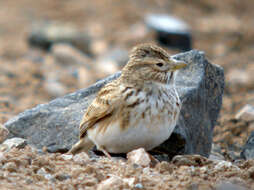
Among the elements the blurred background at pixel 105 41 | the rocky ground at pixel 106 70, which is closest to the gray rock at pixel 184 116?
the rocky ground at pixel 106 70

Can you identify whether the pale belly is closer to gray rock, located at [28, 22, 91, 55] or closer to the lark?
the lark

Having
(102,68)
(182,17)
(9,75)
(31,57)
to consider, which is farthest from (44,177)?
(182,17)

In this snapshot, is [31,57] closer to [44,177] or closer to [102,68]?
[102,68]

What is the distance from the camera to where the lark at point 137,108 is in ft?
17.3

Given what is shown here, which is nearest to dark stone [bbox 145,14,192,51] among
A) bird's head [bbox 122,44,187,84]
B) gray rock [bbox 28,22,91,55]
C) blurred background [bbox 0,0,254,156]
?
blurred background [bbox 0,0,254,156]

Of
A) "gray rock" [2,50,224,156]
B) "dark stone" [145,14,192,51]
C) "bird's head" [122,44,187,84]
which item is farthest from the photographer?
"dark stone" [145,14,192,51]

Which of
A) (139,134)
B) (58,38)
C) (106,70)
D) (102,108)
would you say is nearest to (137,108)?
(139,134)

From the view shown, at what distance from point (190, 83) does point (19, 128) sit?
2.17m

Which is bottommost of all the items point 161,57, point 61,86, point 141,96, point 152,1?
point 61,86

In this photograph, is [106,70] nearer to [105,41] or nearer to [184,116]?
[105,41]

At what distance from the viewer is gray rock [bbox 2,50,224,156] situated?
6.23 meters

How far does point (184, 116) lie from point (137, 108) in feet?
3.64

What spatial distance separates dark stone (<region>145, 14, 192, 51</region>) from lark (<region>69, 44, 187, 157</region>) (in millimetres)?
9437

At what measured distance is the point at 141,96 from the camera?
541cm
